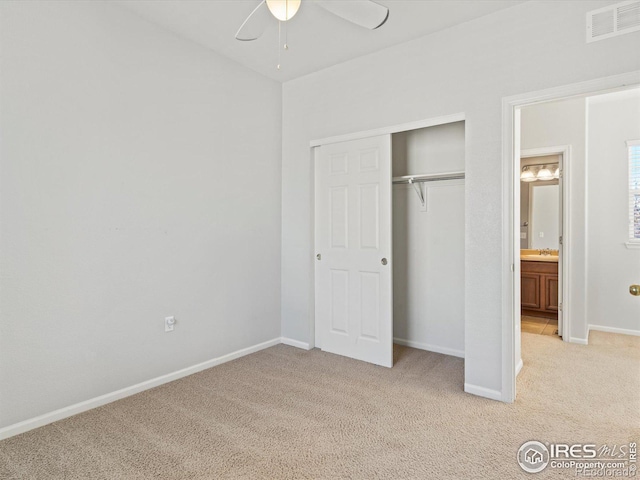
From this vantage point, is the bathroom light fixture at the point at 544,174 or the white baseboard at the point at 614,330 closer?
the white baseboard at the point at 614,330

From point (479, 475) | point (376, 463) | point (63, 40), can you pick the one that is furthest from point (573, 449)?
point (63, 40)

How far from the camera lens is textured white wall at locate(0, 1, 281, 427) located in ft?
7.41

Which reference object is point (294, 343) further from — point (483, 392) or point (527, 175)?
point (527, 175)

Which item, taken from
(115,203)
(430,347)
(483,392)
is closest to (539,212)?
(430,347)

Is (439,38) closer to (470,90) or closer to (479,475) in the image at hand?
(470,90)

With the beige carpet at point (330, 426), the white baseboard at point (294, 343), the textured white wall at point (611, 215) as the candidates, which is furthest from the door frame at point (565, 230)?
the white baseboard at point (294, 343)

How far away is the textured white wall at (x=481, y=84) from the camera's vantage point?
2.43 meters

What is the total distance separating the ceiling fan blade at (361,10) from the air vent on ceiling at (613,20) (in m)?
1.40

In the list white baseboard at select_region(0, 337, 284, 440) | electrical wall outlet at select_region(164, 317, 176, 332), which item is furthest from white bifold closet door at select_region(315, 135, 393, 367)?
electrical wall outlet at select_region(164, 317, 176, 332)

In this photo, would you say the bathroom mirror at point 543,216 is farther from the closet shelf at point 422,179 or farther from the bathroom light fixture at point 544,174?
the closet shelf at point 422,179

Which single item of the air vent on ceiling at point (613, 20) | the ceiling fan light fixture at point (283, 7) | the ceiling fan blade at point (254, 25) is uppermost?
the air vent on ceiling at point (613, 20)

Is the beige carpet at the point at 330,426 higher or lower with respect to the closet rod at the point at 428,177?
lower

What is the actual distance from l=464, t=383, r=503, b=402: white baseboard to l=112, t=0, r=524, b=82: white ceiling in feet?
8.97

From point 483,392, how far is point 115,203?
9.84 feet
